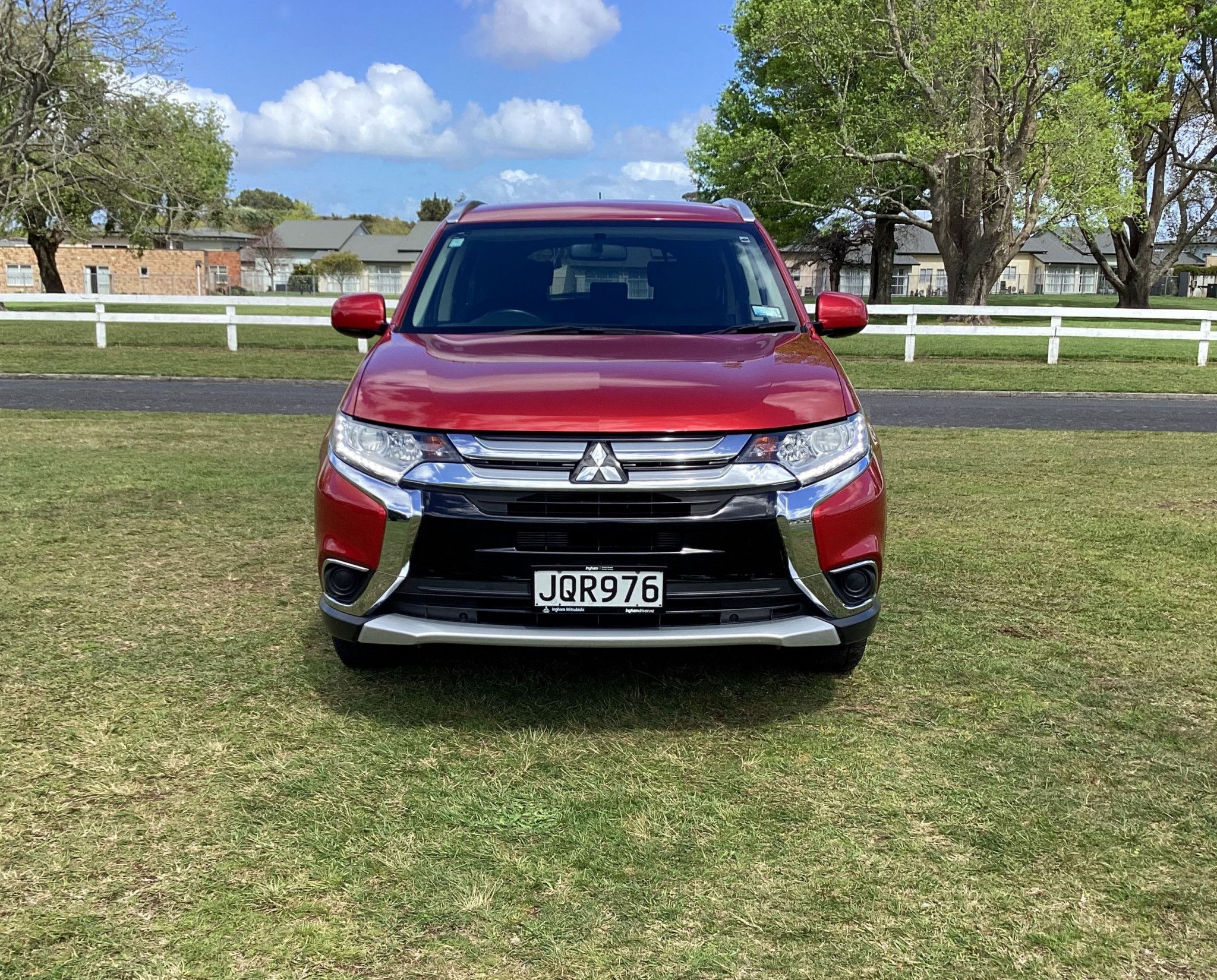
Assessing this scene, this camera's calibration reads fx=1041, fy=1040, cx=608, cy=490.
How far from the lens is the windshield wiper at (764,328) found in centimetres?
420

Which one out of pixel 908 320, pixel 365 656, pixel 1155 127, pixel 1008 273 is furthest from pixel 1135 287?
pixel 1008 273

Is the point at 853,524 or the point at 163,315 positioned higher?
the point at 163,315

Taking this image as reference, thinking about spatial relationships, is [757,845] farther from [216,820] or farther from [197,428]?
[197,428]

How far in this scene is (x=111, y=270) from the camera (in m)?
75.4

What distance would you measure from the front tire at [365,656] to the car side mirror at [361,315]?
138 cm

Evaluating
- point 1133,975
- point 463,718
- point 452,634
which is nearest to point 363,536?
point 452,634

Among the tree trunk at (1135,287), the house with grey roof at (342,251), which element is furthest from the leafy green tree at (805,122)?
the house with grey roof at (342,251)

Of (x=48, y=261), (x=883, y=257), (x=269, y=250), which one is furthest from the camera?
(x=269, y=250)

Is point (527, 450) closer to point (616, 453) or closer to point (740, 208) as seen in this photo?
point (616, 453)

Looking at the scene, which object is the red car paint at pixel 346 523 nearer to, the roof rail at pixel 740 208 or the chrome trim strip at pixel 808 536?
the chrome trim strip at pixel 808 536

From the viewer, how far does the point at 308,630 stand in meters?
4.41

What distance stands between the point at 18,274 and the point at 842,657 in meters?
85.6

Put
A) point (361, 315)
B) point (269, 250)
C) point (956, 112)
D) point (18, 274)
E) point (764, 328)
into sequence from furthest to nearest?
1. point (269, 250)
2. point (18, 274)
3. point (956, 112)
4. point (361, 315)
5. point (764, 328)

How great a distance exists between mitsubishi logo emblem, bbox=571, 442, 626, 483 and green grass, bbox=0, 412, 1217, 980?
874 millimetres
